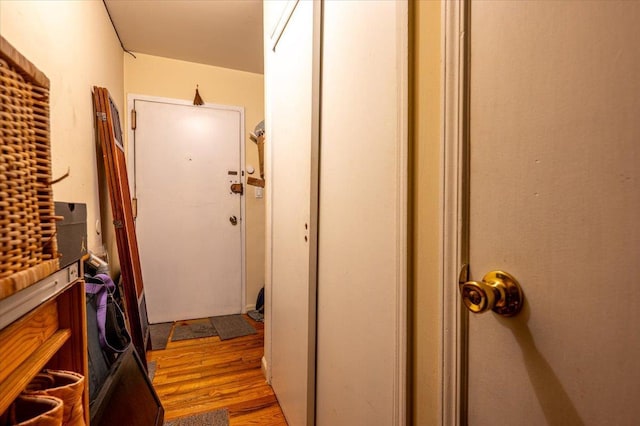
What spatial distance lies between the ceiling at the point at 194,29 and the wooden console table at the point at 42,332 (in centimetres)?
231

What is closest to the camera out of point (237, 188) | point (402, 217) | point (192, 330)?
point (402, 217)

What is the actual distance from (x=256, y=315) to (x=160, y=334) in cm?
86

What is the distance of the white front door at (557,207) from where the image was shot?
0.35m

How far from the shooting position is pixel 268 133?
185cm

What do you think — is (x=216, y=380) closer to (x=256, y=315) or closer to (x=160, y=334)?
(x=160, y=334)

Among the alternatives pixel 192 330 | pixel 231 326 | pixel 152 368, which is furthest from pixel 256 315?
pixel 152 368

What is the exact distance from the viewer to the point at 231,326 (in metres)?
2.78

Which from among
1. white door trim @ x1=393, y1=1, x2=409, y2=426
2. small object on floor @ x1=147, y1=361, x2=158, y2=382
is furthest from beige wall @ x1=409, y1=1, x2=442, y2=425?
small object on floor @ x1=147, y1=361, x2=158, y2=382

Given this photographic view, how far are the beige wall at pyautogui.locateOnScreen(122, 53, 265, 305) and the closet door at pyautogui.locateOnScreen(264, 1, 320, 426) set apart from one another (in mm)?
1318

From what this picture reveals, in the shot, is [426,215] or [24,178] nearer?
[24,178]

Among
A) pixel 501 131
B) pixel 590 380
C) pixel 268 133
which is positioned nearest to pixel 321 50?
pixel 268 133

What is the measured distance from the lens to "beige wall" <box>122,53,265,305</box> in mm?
2850

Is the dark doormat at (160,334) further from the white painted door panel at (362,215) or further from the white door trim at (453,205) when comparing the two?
the white door trim at (453,205)

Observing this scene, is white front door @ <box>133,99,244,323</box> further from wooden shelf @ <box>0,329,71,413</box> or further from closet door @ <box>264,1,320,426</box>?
wooden shelf @ <box>0,329,71,413</box>
